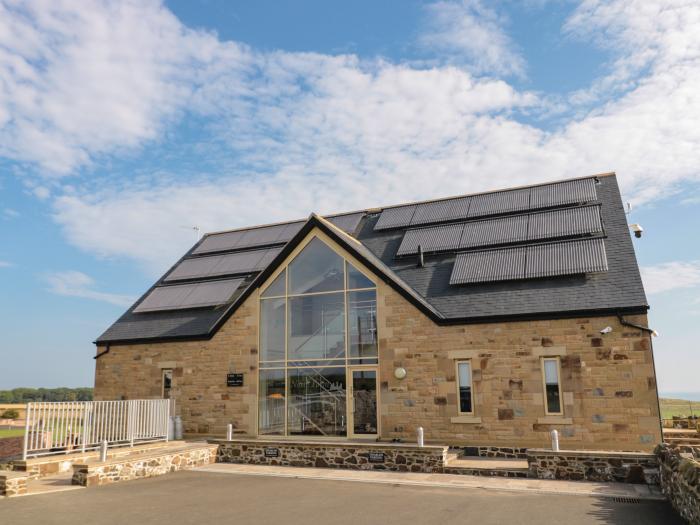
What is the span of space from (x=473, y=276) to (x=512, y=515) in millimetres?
8716

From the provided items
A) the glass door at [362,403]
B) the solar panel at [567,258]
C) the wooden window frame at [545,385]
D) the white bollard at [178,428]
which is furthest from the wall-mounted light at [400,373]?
the white bollard at [178,428]

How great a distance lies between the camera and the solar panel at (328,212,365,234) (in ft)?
73.1

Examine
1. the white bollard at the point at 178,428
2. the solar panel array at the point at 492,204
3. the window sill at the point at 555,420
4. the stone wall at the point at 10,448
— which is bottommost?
the stone wall at the point at 10,448

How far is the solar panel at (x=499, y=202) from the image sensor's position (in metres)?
19.7

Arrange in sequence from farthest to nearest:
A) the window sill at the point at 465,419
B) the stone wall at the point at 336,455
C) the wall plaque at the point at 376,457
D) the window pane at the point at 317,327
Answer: the window pane at the point at 317,327 → the window sill at the point at 465,419 → the wall plaque at the point at 376,457 → the stone wall at the point at 336,455

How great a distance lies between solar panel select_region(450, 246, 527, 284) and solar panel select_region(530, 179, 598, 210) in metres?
2.63

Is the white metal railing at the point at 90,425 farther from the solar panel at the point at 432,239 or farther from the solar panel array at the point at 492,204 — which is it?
the solar panel array at the point at 492,204

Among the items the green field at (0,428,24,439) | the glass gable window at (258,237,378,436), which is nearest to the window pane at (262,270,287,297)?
the glass gable window at (258,237,378,436)

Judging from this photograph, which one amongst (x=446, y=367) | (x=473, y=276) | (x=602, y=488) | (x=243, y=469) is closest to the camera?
(x=602, y=488)

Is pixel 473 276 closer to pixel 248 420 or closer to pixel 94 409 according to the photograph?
pixel 248 420

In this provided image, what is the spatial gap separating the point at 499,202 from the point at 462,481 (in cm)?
1093

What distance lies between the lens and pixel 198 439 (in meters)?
18.2

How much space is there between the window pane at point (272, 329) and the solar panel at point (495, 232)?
6470 mm

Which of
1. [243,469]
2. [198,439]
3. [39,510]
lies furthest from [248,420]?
[39,510]
